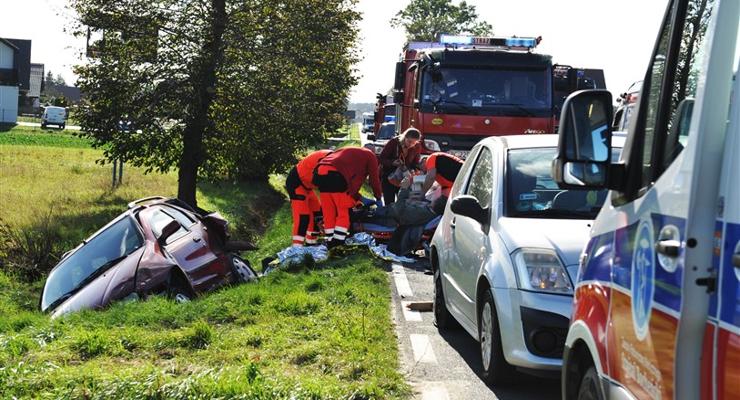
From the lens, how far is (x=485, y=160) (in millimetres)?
7723

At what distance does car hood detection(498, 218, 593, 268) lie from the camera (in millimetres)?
6004

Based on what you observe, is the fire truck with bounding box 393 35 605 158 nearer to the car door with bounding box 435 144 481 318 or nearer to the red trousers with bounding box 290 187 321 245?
the red trousers with bounding box 290 187 321 245

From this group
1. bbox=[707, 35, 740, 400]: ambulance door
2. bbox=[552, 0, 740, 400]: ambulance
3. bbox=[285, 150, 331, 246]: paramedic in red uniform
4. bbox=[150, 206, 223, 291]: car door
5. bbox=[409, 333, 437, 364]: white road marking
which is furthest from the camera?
bbox=[285, 150, 331, 246]: paramedic in red uniform

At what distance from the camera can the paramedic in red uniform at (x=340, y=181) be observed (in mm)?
12273

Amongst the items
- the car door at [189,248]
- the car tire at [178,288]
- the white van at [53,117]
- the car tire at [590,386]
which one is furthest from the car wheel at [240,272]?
the white van at [53,117]

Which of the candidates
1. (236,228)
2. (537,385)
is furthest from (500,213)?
(236,228)

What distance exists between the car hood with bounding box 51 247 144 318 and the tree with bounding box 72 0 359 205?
33.9 feet

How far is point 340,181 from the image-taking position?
40.2 feet

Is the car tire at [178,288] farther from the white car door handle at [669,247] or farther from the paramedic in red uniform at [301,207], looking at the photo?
the white car door handle at [669,247]

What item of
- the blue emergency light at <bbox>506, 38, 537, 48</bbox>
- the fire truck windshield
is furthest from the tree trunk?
the blue emergency light at <bbox>506, 38, 537, 48</bbox>

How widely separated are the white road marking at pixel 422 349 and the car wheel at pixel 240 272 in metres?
4.03

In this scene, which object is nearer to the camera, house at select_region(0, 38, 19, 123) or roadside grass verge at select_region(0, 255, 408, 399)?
roadside grass verge at select_region(0, 255, 408, 399)

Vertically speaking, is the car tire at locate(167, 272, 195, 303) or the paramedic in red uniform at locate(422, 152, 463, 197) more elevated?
the paramedic in red uniform at locate(422, 152, 463, 197)

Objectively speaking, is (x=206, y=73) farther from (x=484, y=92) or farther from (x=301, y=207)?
(x=301, y=207)
